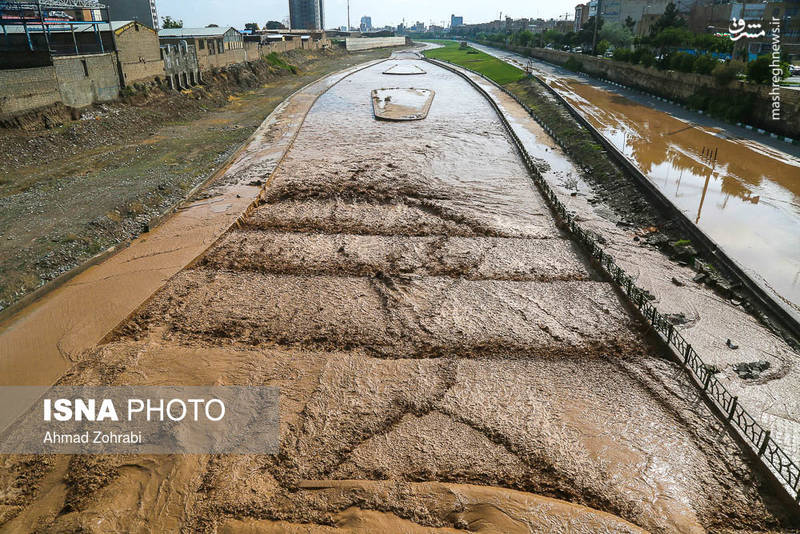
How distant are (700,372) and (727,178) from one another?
13.8 metres

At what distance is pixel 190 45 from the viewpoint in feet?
118

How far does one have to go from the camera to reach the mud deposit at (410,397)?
261 inches

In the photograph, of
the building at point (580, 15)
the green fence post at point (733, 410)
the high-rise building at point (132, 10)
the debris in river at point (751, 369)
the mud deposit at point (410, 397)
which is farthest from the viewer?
the building at point (580, 15)

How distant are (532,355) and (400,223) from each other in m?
7.46

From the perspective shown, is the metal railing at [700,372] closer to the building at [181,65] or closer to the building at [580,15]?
the building at [181,65]

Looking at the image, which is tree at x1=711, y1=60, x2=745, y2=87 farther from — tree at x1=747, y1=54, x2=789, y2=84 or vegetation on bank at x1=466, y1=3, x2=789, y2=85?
tree at x1=747, y1=54, x2=789, y2=84

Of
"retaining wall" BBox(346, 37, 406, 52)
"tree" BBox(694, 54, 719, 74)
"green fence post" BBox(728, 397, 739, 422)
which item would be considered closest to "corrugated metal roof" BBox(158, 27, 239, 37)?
"tree" BBox(694, 54, 719, 74)

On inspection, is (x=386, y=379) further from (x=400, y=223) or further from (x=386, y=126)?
(x=386, y=126)

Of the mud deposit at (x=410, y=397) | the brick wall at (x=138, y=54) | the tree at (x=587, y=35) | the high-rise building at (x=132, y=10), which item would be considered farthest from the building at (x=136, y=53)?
the tree at (x=587, y=35)

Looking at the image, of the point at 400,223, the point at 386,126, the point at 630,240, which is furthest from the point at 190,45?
the point at 630,240

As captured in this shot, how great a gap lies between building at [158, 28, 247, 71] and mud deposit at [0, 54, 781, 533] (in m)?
28.9

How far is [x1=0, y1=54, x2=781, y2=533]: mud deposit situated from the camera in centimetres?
662

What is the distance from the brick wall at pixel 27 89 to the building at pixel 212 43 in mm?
16332
